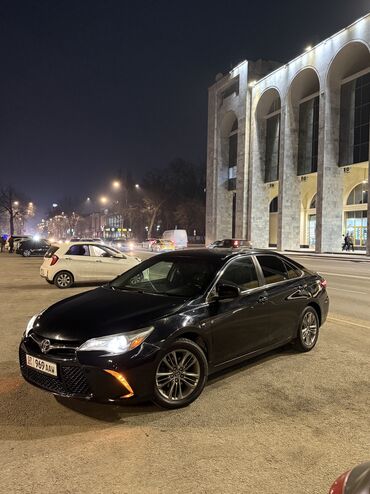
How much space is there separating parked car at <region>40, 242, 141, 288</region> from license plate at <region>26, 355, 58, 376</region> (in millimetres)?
9751

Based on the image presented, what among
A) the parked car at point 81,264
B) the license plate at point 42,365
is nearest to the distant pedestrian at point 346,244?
the parked car at point 81,264

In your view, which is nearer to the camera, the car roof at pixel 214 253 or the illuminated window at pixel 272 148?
the car roof at pixel 214 253

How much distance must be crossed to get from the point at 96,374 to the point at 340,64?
144 ft

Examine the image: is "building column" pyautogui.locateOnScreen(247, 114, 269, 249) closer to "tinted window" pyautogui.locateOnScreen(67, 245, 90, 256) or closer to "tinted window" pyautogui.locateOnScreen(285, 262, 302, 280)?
"tinted window" pyautogui.locateOnScreen(67, 245, 90, 256)

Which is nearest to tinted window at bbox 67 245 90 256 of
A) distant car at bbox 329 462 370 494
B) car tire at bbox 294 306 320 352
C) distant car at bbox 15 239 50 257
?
car tire at bbox 294 306 320 352

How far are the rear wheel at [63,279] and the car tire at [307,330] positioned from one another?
9278 millimetres

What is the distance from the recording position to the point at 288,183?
154ft

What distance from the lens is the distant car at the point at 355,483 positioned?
1.67 metres

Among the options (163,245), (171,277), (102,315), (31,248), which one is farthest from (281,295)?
(163,245)

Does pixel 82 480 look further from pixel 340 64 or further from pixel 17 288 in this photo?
pixel 340 64

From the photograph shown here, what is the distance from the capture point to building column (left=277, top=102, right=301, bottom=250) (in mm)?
46781

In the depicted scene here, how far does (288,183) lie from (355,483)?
154 ft

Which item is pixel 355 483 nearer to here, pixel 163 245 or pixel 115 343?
pixel 115 343

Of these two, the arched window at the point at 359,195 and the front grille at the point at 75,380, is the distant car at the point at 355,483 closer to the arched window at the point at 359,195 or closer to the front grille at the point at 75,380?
the front grille at the point at 75,380
